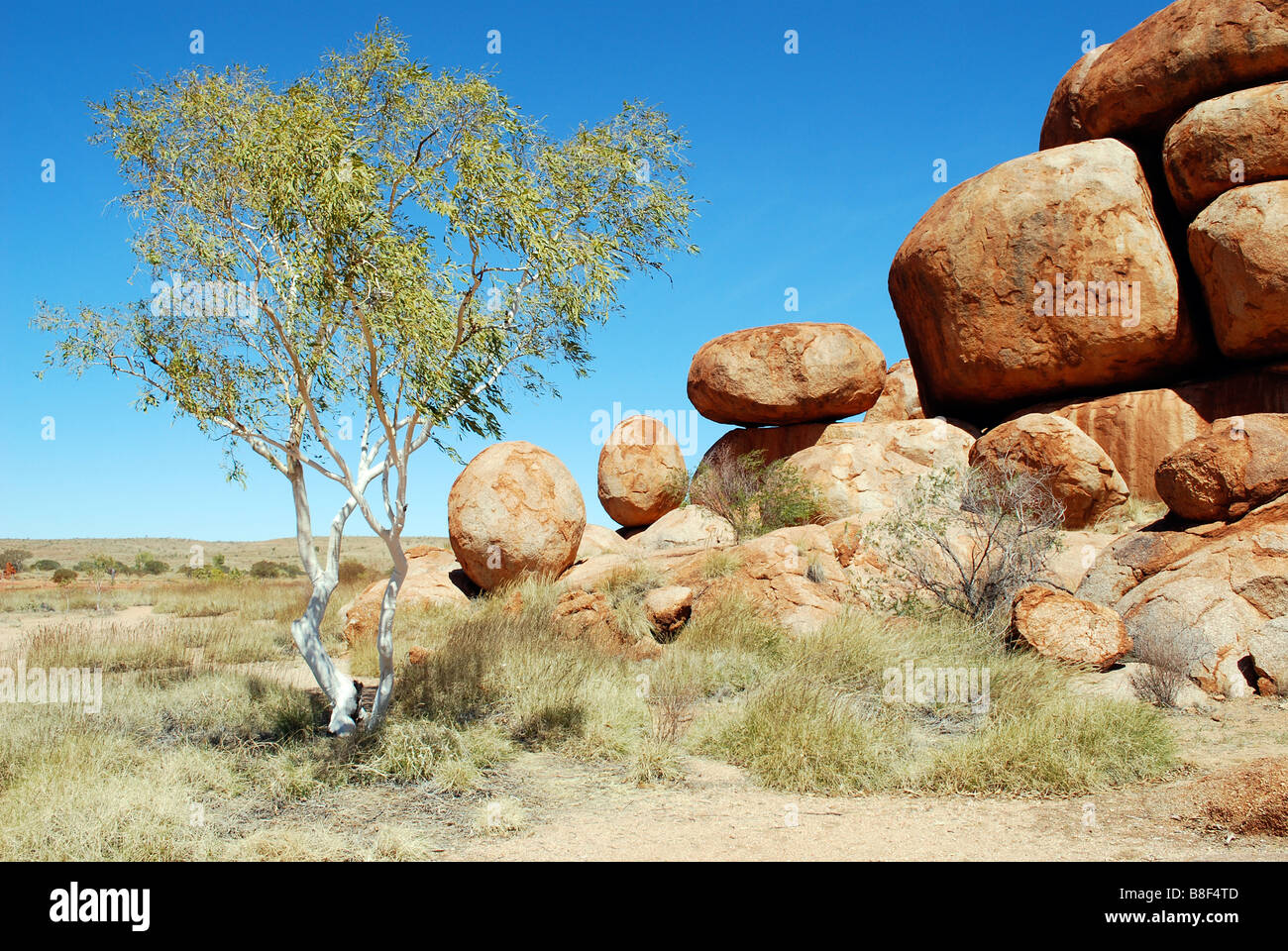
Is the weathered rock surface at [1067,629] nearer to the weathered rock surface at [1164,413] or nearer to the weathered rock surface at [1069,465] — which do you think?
the weathered rock surface at [1069,465]

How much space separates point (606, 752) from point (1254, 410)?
15.8 metres

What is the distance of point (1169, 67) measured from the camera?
60.4 feet

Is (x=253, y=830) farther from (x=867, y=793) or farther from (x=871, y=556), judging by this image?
(x=871, y=556)

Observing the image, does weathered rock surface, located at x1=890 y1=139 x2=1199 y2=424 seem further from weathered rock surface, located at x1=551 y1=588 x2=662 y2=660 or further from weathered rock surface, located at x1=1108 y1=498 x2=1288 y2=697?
weathered rock surface, located at x1=551 y1=588 x2=662 y2=660

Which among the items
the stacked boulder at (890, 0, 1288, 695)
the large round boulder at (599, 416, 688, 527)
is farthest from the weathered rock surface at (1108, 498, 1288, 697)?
the large round boulder at (599, 416, 688, 527)

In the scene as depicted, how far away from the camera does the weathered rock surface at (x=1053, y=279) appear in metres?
18.3

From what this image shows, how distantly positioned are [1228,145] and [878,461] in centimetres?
888

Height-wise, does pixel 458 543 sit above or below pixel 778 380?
below

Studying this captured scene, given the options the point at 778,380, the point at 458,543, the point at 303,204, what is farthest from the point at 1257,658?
the point at 778,380

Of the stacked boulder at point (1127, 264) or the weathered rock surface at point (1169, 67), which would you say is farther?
the weathered rock surface at point (1169, 67)

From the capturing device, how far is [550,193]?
26.2 ft

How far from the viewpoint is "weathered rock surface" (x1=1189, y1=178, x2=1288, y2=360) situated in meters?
16.2

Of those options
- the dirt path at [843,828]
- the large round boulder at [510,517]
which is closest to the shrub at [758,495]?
the large round boulder at [510,517]

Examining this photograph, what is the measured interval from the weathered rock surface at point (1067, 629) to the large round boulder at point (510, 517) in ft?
26.4
